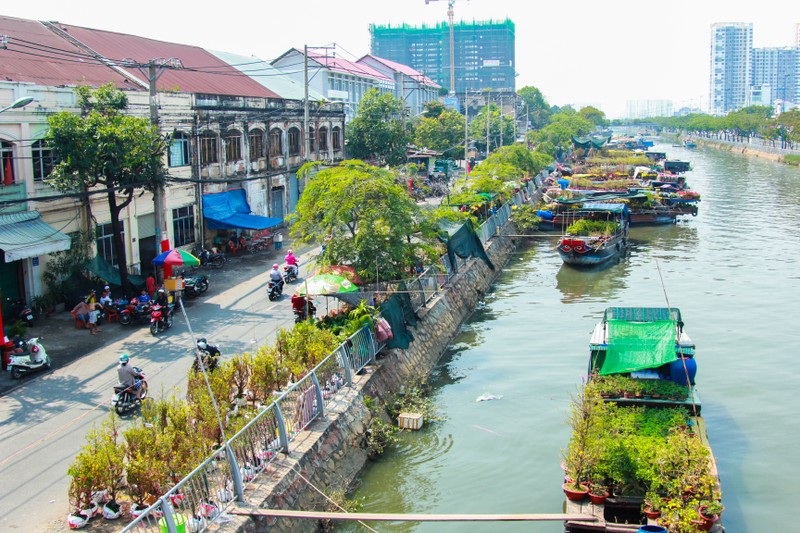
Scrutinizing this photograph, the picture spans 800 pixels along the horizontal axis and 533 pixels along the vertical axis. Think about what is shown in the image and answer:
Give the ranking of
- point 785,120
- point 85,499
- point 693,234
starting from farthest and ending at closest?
point 785,120 → point 693,234 → point 85,499

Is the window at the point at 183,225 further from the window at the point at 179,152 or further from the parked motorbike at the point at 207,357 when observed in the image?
the parked motorbike at the point at 207,357

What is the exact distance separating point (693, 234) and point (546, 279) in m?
16.6

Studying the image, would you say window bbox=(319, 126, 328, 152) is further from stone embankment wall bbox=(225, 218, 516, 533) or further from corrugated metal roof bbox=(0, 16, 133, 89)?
stone embankment wall bbox=(225, 218, 516, 533)

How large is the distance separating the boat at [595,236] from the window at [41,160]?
22.9 meters

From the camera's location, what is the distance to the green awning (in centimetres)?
2231

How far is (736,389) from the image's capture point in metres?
21.9

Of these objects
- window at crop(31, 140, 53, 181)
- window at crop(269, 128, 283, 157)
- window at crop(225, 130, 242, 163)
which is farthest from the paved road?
window at crop(269, 128, 283, 157)

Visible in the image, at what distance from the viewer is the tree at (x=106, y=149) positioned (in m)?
23.2

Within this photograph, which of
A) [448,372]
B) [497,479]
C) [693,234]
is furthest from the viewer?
[693,234]

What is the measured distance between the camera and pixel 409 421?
18656 millimetres

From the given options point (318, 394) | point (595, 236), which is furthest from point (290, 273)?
point (595, 236)

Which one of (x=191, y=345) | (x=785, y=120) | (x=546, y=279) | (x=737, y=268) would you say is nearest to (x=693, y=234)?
(x=737, y=268)

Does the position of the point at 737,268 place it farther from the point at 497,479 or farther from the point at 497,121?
the point at 497,121

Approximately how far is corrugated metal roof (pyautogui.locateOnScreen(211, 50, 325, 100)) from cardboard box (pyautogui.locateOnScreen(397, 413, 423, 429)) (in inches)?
1380
